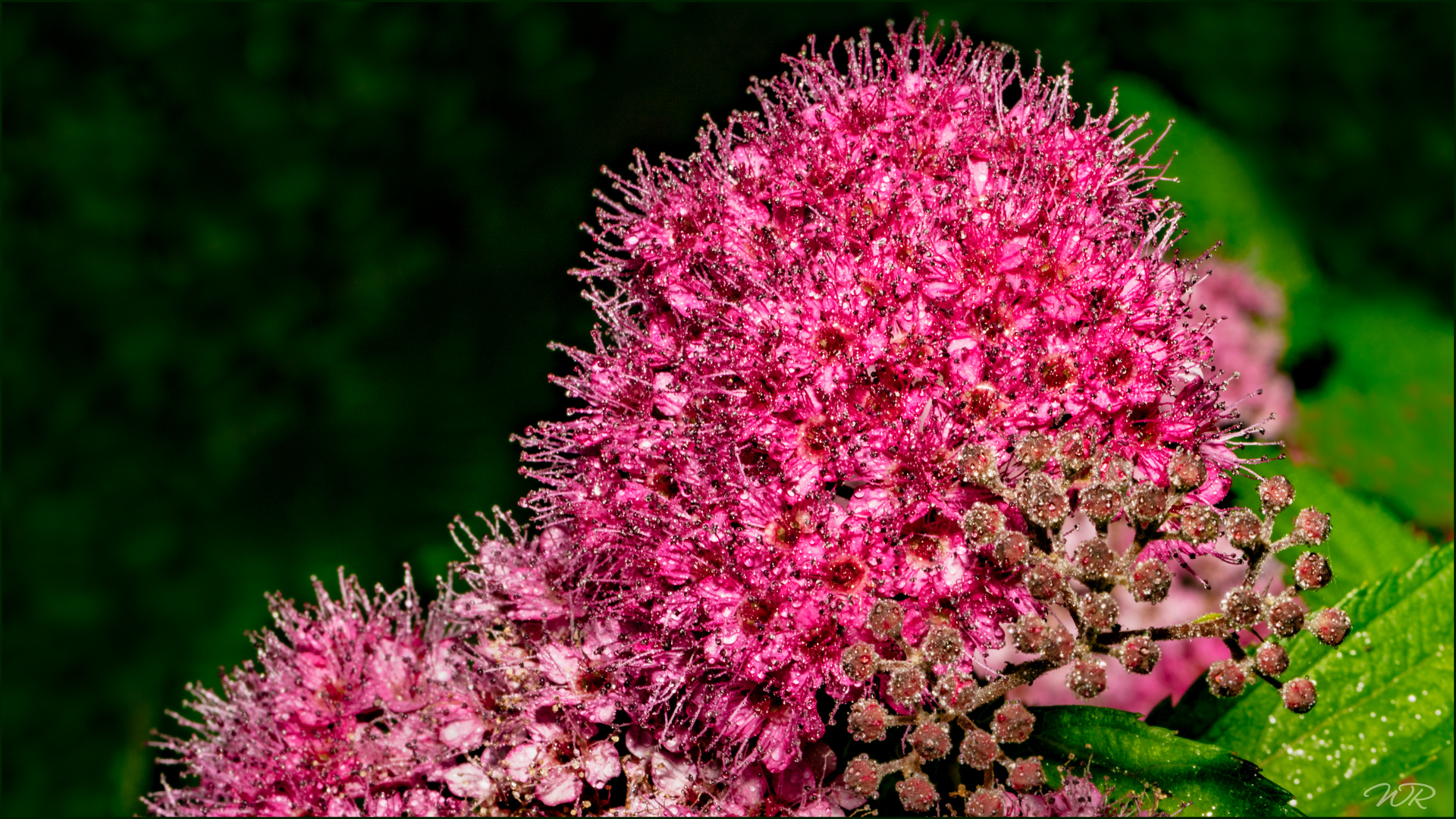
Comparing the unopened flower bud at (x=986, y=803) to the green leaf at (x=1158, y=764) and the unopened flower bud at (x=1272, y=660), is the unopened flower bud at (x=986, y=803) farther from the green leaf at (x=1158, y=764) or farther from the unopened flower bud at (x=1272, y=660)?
the unopened flower bud at (x=1272, y=660)

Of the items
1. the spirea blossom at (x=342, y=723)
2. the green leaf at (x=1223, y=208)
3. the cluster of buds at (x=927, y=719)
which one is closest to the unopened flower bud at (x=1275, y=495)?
the cluster of buds at (x=927, y=719)

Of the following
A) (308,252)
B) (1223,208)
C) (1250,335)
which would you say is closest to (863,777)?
(1250,335)

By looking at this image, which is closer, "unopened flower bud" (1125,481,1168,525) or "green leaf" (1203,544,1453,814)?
"unopened flower bud" (1125,481,1168,525)

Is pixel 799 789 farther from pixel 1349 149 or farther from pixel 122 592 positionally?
pixel 1349 149

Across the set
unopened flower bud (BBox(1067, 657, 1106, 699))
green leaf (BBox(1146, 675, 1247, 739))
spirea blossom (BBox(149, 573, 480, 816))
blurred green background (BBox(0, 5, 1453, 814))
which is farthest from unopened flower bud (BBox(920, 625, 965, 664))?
blurred green background (BBox(0, 5, 1453, 814))

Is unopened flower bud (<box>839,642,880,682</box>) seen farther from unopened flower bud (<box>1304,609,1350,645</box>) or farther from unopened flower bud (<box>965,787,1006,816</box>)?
unopened flower bud (<box>1304,609,1350,645</box>)
